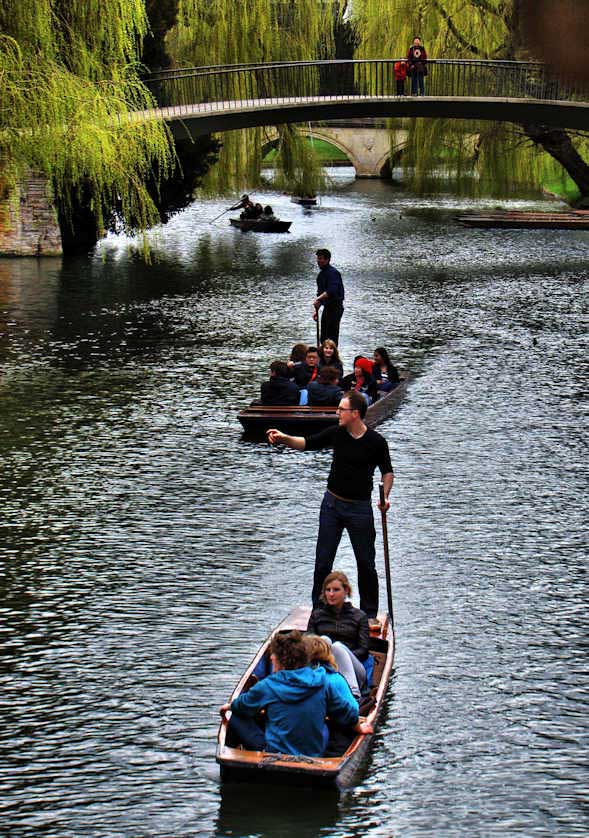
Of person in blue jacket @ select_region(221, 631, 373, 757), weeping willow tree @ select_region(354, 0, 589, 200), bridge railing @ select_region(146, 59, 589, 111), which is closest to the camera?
person in blue jacket @ select_region(221, 631, 373, 757)

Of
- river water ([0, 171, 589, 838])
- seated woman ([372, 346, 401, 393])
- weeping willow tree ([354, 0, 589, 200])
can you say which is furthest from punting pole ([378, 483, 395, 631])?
weeping willow tree ([354, 0, 589, 200])

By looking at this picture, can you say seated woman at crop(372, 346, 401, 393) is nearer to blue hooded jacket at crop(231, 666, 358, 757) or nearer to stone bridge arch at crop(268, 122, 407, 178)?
blue hooded jacket at crop(231, 666, 358, 757)

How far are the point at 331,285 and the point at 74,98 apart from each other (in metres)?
7.74

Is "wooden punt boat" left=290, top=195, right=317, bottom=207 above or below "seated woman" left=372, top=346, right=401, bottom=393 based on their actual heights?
above

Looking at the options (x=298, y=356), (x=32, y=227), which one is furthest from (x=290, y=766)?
(x=32, y=227)

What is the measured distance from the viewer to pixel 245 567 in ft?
35.4

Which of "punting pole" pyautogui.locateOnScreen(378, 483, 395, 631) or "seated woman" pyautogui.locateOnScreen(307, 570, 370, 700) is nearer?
"seated woman" pyautogui.locateOnScreen(307, 570, 370, 700)

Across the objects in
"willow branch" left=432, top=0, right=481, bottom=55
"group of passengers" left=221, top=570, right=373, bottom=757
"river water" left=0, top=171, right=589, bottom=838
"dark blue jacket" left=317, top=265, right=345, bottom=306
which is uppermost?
"willow branch" left=432, top=0, right=481, bottom=55

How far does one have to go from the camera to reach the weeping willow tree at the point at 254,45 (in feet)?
125

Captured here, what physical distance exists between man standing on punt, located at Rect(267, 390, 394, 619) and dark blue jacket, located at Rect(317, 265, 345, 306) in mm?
10882

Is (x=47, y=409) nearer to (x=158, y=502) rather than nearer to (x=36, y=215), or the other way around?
(x=158, y=502)

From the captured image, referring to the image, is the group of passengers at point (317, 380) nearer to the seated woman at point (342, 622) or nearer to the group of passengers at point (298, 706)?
the seated woman at point (342, 622)

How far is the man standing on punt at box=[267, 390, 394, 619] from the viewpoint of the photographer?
8516mm

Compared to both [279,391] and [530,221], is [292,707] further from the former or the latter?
[530,221]
